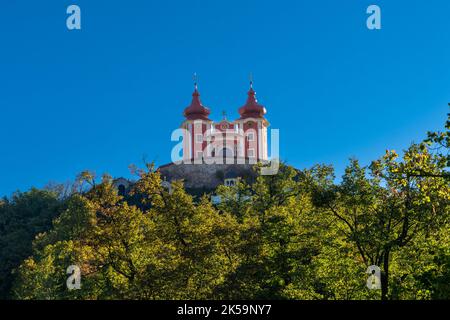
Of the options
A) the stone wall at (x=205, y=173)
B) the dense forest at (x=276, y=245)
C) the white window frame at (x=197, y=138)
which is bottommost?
the dense forest at (x=276, y=245)

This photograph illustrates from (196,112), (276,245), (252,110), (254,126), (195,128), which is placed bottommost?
(276,245)

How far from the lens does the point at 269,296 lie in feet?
66.4

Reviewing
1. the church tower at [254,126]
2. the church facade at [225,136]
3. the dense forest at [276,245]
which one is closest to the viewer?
the dense forest at [276,245]

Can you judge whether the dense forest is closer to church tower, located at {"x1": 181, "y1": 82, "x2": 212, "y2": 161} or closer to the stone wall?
the stone wall

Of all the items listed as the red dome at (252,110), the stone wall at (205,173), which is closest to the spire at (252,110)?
the red dome at (252,110)

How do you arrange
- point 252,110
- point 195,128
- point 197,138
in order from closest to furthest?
point 197,138 < point 195,128 < point 252,110

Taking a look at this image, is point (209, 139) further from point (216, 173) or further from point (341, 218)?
point (341, 218)

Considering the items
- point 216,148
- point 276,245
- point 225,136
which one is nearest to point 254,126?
point 225,136

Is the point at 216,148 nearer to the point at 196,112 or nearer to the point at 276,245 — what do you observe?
the point at 196,112

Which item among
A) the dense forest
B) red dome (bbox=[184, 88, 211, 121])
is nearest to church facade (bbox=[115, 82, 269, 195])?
red dome (bbox=[184, 88, 211, 121])

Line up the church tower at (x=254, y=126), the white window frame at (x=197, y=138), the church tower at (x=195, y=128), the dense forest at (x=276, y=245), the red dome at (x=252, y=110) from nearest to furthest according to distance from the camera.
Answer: the dense forest at (x=276, y=245) < the church tower at (x=195, y=128) < the church tower at (x=254, y=126) < the white window frame at (x=197, y=138) < the red dome at (x=252, y=110)

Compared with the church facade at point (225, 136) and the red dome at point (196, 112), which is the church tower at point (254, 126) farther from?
the red dome at point (196, 112)

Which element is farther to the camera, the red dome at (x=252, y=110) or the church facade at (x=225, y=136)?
the red dome at (x=252, y=110)
